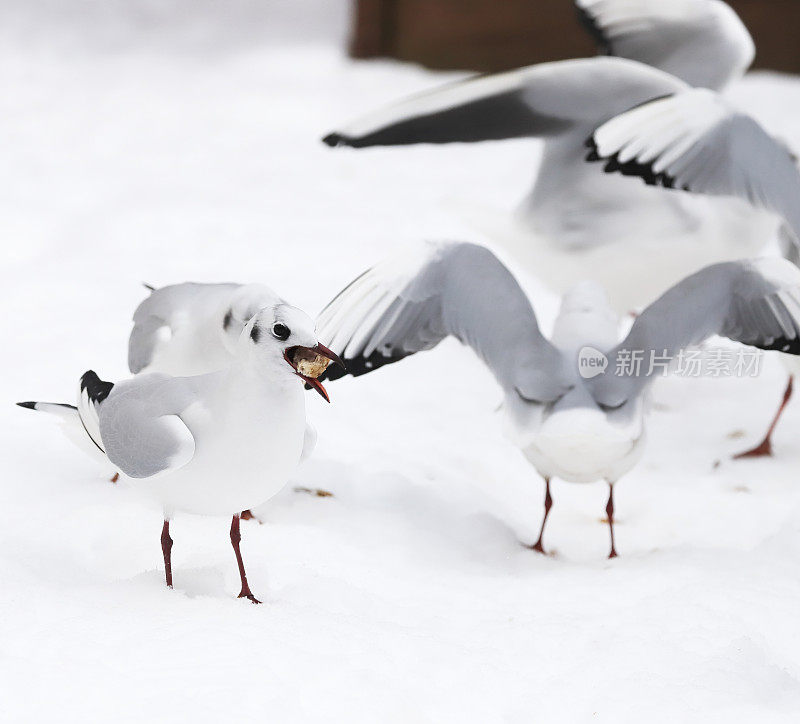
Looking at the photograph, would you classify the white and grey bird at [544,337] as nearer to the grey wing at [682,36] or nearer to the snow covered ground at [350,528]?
the snow covered ground at [350,528]

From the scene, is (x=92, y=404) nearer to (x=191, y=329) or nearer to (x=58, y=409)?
(x=58, y=409)

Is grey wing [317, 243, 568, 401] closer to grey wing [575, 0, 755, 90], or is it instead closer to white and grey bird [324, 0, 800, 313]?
white and grey bird [324, 0, 800, 313]

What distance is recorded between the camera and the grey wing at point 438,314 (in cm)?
152

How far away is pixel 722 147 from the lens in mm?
1595

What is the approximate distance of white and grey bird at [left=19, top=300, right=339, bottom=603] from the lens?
1111 mm

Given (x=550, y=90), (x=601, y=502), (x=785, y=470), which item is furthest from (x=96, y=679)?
(x=785, y=470)

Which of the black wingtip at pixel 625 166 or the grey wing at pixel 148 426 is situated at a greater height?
the black wingtip at pixel 625 166

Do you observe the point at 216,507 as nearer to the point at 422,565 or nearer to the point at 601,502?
the point at 422,565

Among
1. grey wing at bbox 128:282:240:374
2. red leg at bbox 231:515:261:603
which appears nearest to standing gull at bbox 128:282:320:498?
grey wing at bbox 128:282:240:374

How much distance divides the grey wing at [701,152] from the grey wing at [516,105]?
0.87 ft

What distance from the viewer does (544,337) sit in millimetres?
1541

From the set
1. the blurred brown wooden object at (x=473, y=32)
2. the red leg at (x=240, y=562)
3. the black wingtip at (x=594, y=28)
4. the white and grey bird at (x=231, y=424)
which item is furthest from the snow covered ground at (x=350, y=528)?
the blurred brown wooden object at (x=473, y=32)

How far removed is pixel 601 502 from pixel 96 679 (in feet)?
3.49

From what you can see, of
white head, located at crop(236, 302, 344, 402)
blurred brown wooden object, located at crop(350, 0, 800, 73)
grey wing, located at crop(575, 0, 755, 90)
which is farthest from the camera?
blurred brown wooden object, located at crop(350, 0, 800, 73)
